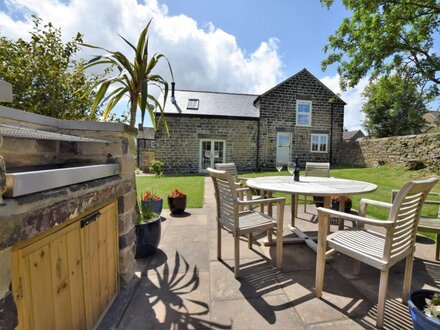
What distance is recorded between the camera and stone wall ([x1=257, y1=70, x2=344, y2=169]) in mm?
12484

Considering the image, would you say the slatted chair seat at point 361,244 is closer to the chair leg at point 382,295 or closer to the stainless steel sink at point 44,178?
the chair leg at point 382,295

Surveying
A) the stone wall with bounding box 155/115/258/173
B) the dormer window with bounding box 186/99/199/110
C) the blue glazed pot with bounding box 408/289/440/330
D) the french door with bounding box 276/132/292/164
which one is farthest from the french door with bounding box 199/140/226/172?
the blue glazed pot with bounding box 408/289/440/330

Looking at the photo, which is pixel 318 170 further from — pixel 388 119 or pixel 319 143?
pixel 388 119

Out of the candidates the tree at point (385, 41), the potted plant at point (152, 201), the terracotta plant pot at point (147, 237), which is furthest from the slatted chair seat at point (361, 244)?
the tree at point (385, 41)

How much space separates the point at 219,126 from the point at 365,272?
10383 millimetres

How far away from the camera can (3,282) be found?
773mm

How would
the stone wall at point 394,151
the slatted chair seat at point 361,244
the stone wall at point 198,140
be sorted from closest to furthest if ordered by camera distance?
the slatted chair seat at point 361,244
the stone wall at point 394,151
the stone wall at point 198,140

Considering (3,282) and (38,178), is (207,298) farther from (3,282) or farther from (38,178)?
(38,178)

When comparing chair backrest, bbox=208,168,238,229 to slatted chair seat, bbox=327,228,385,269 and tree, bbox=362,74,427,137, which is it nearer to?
slatted chair seat, bbox=327,228,385,269

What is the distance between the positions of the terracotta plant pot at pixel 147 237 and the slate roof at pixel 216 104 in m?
9.80

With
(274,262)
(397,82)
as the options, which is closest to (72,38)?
(274,262)

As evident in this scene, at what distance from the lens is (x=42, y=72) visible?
2.88 meters

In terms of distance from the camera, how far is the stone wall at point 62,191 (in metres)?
0.79

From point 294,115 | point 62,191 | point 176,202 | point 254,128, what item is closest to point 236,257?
point 62,191
